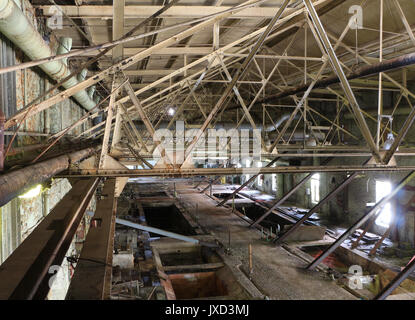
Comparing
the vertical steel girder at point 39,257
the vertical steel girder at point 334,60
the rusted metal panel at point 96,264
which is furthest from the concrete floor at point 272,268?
the vertical steel girder at point 39,257

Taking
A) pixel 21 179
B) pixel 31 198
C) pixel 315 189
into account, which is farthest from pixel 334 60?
pixel 315 189

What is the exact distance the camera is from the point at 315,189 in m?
16.9

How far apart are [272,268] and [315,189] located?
11.2 m

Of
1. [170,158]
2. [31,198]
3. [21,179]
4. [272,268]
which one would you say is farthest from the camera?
[272,268]

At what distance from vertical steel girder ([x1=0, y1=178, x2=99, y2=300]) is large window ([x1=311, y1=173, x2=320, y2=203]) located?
15.8 m

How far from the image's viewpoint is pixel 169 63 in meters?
10.2

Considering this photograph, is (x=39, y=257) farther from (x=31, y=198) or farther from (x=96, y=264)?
(x=31, y=198)

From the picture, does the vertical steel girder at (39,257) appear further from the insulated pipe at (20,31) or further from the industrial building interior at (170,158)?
the insulated pipe at (20,31)

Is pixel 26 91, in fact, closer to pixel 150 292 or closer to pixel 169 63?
pixel 150 292

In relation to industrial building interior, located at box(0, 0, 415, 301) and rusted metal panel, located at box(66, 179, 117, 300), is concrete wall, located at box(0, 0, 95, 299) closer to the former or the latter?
industrial building interior, located at box(0, 0, 415, 301)

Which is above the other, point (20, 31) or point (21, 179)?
point (20, 31)

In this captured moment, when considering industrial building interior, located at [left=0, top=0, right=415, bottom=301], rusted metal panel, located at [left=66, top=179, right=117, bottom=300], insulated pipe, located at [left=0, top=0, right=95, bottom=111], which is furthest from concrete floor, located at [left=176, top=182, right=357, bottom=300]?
insulated pipe, located at [left=0, top=0, right=95, bottom=111]

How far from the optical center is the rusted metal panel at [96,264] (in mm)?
1677

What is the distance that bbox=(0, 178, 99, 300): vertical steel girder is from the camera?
1.28 meters
